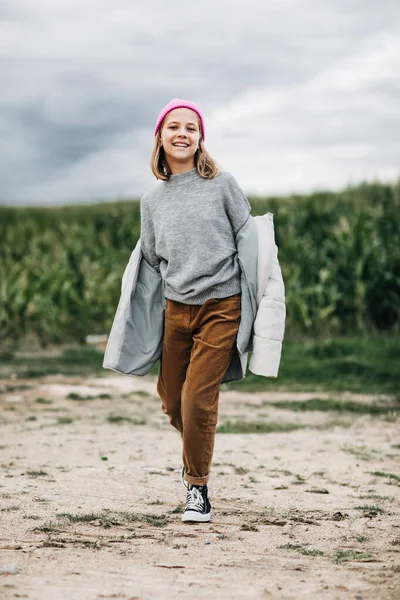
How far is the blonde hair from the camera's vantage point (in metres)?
4.14

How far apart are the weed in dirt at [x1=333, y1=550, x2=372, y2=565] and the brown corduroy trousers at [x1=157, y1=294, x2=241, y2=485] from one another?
32.3 inches

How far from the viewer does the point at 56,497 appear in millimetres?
4570

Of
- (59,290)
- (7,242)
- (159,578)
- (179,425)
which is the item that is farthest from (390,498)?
(7,242)

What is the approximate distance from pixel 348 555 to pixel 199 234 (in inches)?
63.0

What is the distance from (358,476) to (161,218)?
2.21 m

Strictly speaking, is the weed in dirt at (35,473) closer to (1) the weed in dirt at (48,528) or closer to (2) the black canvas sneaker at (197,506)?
(1) the weed in dirt at (48,528)

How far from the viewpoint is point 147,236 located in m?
4.29

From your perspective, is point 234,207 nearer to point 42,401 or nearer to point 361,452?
point 361,452

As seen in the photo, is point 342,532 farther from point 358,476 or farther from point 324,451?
point 324,451

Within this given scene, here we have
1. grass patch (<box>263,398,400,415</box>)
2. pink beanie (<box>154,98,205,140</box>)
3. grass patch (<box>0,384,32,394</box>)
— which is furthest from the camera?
grass patch (<box>0,384,32,394</box>)

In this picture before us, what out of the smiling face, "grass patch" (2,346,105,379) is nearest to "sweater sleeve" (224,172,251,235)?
the smiling face

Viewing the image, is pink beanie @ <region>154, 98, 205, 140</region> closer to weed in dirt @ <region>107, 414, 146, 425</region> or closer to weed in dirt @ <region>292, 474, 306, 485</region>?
weed in dirt @ <region>292, 474, 306, 485</region>

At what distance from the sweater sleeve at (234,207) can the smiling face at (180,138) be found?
8.9 inches

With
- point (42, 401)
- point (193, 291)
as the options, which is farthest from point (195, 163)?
point (42, 401)
